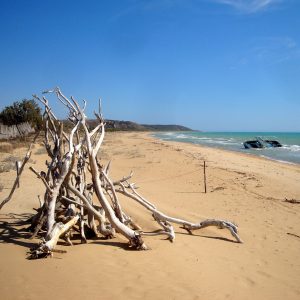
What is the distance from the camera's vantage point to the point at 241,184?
41.7 feet

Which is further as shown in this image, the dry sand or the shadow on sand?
the shadow on sand

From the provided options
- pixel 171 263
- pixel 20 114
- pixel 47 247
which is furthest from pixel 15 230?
pixel 20 114

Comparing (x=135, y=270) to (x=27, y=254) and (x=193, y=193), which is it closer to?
(x=27, y=254)

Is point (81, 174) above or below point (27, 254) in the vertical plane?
above

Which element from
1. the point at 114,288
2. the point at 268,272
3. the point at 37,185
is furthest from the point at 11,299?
the point at 37,185

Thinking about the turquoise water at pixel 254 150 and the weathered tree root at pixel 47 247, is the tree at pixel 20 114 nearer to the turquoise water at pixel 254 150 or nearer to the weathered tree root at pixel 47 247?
the turquoise water at pixel 254 150

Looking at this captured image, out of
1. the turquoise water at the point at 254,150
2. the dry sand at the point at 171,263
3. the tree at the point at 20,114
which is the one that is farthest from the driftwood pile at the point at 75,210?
the tree at the point at 20,114

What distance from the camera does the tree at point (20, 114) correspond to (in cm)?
3259

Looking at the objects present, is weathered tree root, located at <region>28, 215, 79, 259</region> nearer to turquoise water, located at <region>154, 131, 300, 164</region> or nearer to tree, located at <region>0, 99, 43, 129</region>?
turquoise water, located at <region>154, 131, 300, 164</region>

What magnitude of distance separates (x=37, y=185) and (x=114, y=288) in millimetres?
7098

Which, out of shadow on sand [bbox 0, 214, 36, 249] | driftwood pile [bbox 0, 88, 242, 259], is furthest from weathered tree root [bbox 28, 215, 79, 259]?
shadow on sand [bbox 0, 214, 36, 249]

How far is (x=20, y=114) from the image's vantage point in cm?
3275

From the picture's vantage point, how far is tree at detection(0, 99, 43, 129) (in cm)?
3259

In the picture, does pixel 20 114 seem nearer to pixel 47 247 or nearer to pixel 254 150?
pixel 254 150
